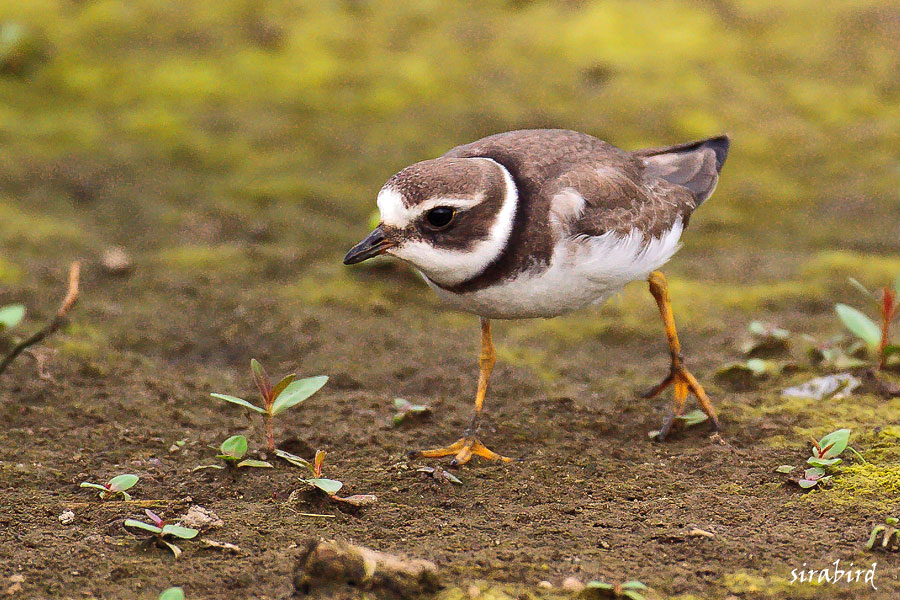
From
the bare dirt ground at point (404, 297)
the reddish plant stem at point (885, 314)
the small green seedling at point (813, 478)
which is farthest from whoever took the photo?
the reddish plant stem at point (885, 314)

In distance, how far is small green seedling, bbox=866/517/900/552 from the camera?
3619 millimetres

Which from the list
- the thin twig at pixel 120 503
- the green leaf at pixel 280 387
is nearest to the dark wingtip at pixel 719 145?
the green leaf at pixel 280 387

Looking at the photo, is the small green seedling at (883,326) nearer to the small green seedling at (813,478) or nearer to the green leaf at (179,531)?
the small green seedling at (813,478)

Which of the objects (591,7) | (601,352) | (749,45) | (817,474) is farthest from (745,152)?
(817,474)

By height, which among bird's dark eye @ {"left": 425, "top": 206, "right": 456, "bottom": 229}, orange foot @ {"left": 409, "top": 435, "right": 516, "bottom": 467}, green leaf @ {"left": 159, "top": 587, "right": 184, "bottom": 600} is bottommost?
orange foot @ {"left": 409, "top": 435, "right": 516, "bottom": 467}

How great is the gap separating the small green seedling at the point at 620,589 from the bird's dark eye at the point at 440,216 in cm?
174

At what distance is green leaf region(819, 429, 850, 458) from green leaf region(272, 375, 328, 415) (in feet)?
7.60

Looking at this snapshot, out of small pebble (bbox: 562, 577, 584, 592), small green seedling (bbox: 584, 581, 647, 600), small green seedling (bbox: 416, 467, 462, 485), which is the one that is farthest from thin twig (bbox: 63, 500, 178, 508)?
small green seedling (bbox: 584, 581, 647, 600)

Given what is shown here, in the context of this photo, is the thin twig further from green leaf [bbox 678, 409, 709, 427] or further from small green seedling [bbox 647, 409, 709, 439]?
green leaf [bbox 678, 409, 709, 427]

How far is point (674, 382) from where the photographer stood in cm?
534

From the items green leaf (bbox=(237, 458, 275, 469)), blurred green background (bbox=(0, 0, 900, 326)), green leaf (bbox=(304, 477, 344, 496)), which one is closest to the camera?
green leaf (bbox=(304, 477, 344, 496))

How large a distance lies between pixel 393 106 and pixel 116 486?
5.61 m

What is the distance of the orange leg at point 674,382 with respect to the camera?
16.5 ft

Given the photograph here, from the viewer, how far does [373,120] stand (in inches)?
351
